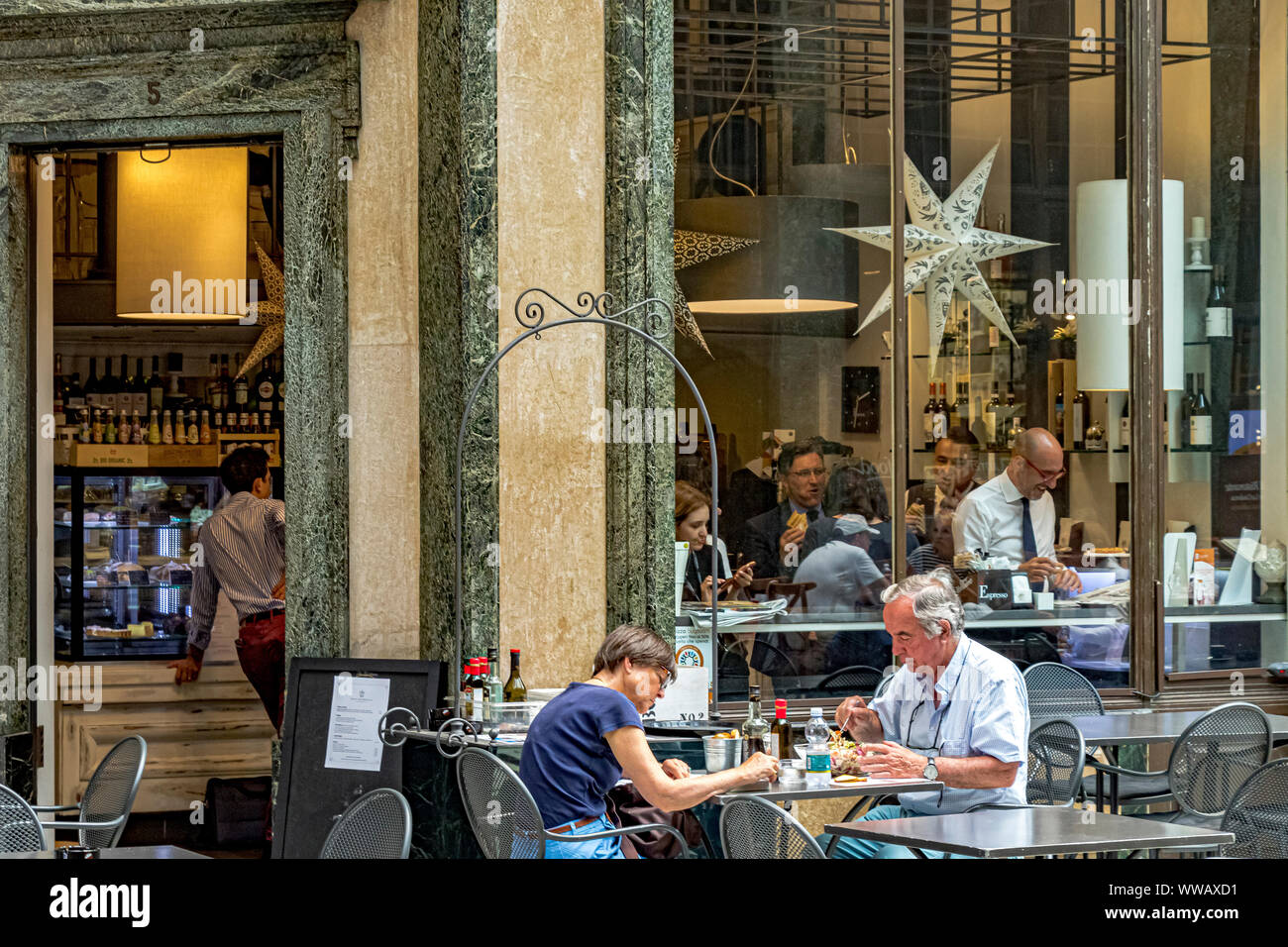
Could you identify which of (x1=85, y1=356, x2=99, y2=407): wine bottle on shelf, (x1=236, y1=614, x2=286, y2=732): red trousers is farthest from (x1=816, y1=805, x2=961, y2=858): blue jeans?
(x1=85, y1=356, x2=99, y2=407): wine bottle on shelf

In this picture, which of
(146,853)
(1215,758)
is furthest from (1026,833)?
(146,853)

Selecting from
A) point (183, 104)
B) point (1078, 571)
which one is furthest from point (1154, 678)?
point (183, 104)

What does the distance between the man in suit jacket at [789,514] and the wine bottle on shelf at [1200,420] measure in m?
1.91

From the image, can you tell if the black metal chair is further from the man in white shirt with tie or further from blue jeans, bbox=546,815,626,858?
blue jeans, bbox=546,815,626,858

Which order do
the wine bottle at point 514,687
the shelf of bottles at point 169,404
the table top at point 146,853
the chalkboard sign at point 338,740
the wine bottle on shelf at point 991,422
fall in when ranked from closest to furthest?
the table top at point 146,853 → the wine bottle at point 514,687 → the chalkboard sign at point 338,740 → the wine bottle on shelf at point 991,422 → the shelf of bottles at point 169,404

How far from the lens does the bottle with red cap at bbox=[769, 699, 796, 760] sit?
187 inches

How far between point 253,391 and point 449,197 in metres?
3.75

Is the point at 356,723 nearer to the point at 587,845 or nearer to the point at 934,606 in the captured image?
the point at 587,845

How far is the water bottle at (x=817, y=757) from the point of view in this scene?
4.38 meters

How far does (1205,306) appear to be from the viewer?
6754 millimetres

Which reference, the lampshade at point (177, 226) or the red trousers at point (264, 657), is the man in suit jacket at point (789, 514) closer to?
the red trousers at point (264, 657)

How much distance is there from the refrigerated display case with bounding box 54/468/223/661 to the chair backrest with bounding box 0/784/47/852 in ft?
11.2

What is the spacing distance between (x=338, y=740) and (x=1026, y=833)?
2.68 m

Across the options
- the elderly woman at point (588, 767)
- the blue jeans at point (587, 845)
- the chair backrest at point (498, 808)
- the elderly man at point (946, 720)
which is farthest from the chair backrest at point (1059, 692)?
the chair backrest at point (498, 808)
